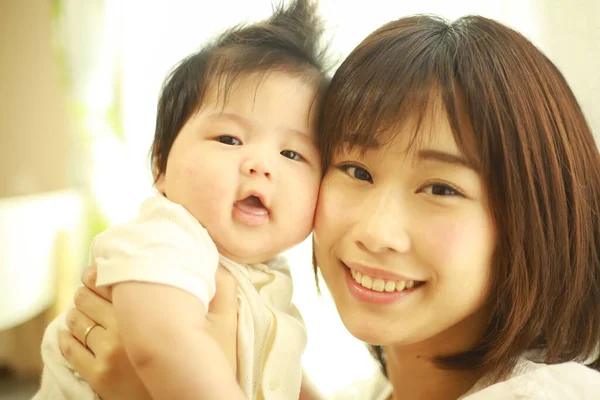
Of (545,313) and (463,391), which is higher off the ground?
(545,313)

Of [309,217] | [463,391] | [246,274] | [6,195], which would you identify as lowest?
[6,195]

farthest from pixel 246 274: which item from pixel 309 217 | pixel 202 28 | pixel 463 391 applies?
pixel 202 28

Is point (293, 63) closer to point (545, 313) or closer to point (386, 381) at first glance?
point (545, 313)

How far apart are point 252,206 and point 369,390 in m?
0.80

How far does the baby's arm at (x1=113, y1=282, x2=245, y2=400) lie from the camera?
0.74 meters

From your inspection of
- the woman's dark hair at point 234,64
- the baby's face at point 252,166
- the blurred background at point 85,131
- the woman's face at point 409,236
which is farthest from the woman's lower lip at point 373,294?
the blurred background at point 85,131

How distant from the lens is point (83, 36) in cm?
275

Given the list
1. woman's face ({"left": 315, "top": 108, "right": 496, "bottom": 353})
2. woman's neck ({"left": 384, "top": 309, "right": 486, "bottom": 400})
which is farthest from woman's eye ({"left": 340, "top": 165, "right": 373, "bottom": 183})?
woman's neck ({"left": 384, "top": 309, "right": 486, "bottom": 400})

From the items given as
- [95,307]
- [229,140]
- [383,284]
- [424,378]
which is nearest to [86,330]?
[95,307]

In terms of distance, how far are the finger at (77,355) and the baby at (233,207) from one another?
0.03m

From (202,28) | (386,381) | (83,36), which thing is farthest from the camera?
(83,36)

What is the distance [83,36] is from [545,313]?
2.58 meters

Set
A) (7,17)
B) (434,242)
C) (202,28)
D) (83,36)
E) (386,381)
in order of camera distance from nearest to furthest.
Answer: (434,242) → (386,381) → (202,28) → (83,36) → (7,17)

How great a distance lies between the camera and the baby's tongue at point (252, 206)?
94cm
